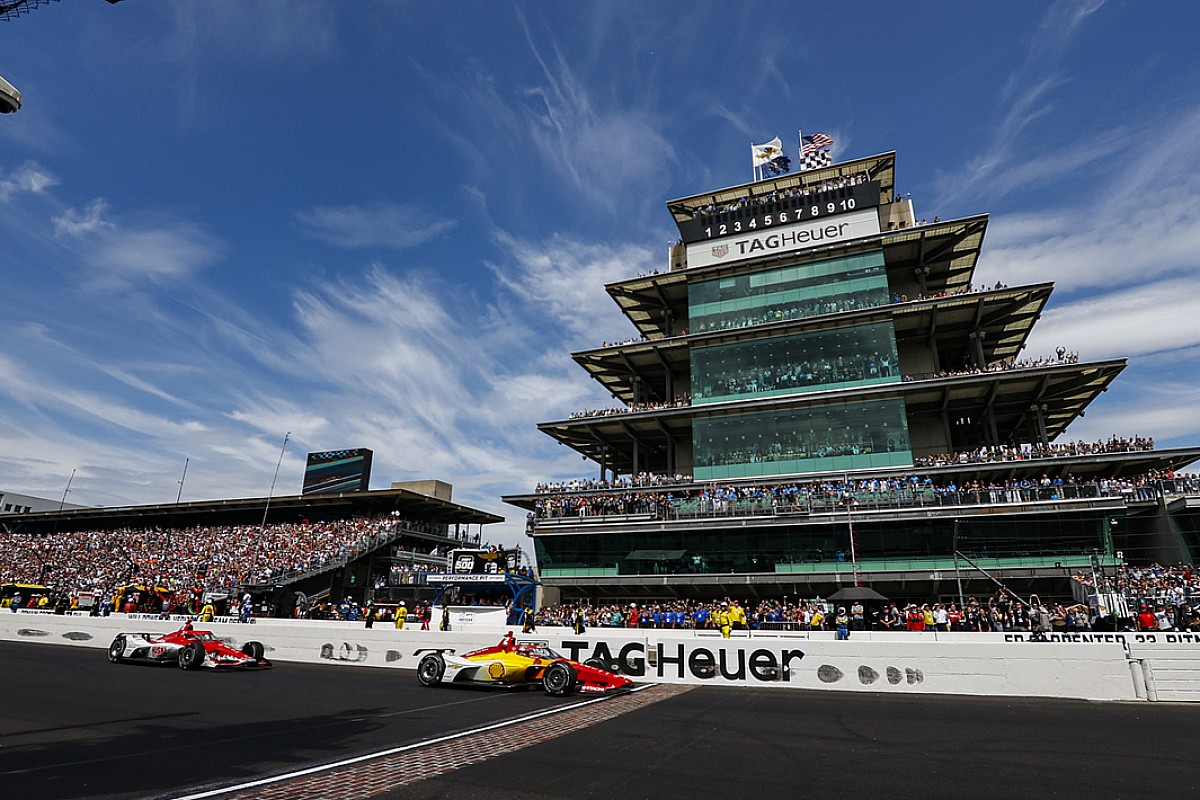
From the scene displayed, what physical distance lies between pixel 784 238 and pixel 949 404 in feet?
49.4

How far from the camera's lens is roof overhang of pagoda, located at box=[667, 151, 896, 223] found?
47.5m

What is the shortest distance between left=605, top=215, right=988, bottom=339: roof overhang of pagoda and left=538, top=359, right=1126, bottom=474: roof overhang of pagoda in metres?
8.21

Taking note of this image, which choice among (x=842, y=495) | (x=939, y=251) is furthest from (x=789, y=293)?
(x=842, y=495)

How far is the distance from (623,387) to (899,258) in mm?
22446

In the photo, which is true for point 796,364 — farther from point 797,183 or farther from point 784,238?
point 797,183

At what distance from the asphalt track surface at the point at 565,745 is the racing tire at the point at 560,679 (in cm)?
29

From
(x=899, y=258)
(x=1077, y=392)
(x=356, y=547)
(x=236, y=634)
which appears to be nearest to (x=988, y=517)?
(x=1077, y=392)

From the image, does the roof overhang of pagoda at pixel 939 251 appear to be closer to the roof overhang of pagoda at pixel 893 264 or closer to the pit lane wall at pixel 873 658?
the roof overhang of pagoda at pixel 893 264

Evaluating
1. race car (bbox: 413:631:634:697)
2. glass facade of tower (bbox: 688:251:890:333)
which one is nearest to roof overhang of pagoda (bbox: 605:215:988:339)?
glass facade of tower (bbox: 688:251:890:333)

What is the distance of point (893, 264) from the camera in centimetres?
4491

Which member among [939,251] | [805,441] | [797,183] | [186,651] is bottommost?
[186,651]

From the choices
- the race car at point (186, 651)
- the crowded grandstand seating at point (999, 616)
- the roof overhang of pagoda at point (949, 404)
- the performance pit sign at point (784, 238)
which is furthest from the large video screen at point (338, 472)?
the race car at point (186, 651)

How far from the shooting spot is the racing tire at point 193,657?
18.4m

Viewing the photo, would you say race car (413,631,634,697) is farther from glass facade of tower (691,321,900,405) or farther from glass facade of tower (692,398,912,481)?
glass facade of tower (691,321,900,405)
